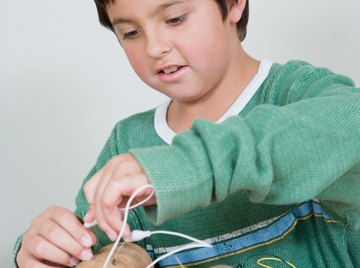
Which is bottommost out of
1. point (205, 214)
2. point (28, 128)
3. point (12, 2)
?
point (205, 214)

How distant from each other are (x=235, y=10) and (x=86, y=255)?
39cm

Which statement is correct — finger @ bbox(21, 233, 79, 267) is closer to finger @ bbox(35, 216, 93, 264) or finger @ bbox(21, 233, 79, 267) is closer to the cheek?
finger @ bbox(35, 216, 93, 264)

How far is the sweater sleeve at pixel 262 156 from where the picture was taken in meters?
0.50

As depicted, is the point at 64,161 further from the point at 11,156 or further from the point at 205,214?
the point at 205,214

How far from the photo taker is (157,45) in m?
0.74

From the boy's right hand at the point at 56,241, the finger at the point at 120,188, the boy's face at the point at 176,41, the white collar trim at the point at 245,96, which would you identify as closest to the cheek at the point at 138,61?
the boy's face at the point at 176,41

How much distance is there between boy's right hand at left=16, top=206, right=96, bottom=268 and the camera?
2.09 feet

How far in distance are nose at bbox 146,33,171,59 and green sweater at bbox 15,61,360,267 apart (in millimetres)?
145

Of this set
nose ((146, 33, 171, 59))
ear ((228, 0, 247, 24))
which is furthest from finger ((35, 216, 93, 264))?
ear ((228, 0, 247, 24))

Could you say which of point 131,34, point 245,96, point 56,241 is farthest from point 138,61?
point 56,241

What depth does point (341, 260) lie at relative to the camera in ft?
2.59

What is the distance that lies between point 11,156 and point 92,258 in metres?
0.69

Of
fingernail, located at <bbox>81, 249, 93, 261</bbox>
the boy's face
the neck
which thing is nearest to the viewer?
fingernail, located at <bbox>81, 249, 93, 261</bbox>

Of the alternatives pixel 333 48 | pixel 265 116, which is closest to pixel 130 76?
pixel 333 48
